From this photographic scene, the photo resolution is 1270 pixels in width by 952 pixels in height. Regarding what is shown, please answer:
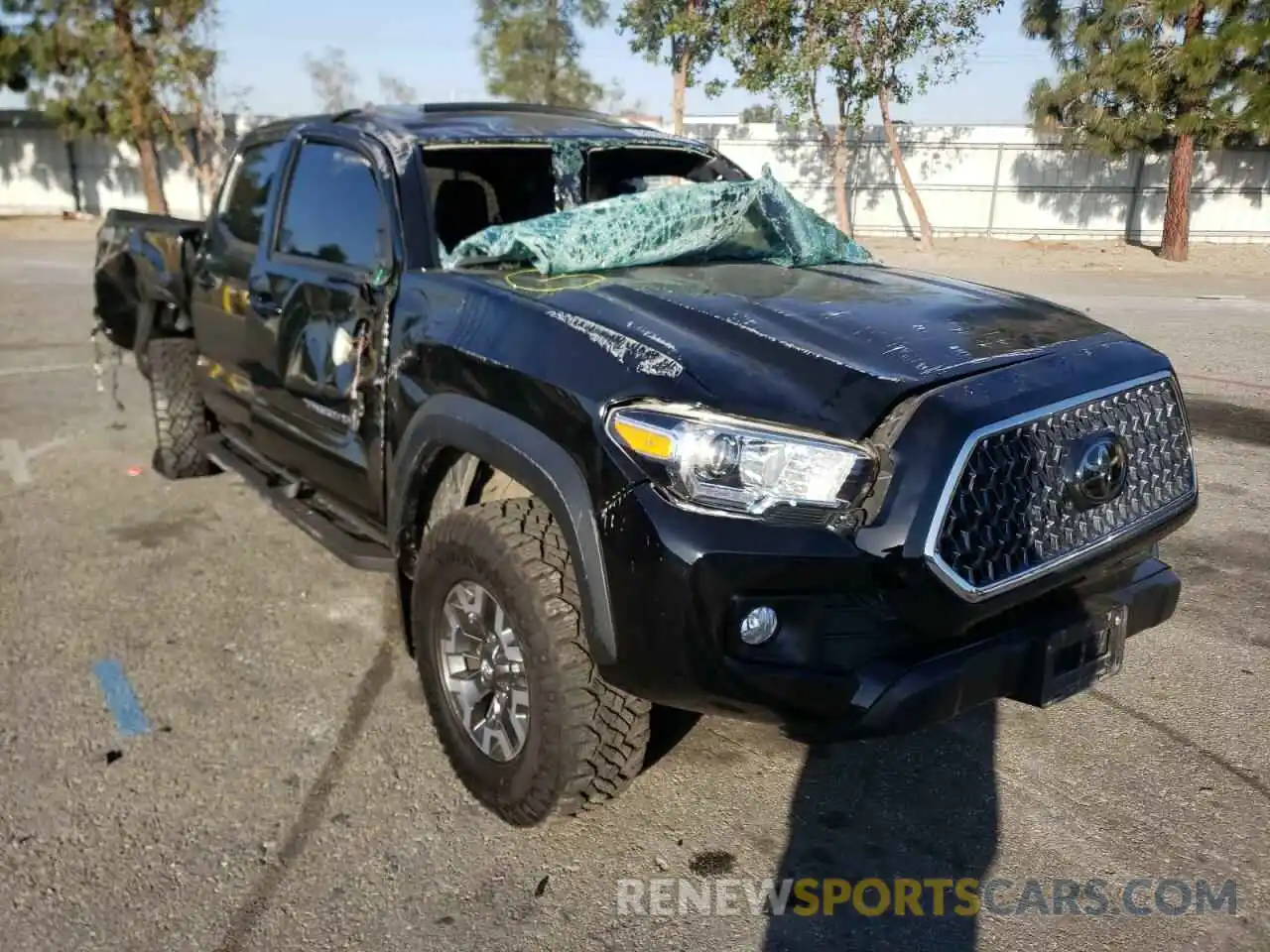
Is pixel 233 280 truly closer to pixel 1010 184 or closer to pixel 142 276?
pixel 142 276

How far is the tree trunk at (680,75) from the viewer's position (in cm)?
2450

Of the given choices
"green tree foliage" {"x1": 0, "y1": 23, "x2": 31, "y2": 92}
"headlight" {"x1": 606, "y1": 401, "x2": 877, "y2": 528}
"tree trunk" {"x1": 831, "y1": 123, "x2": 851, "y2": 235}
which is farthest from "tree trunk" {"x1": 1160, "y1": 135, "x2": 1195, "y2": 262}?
"green tree foliage" {"x1": 0, "y1": 23, "x2": 31, "y2": 92}

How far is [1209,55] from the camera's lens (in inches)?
772

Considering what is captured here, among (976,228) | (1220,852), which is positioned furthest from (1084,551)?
(976,228)

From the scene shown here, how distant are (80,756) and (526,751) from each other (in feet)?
4.81

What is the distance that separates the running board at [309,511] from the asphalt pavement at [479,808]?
40 cm

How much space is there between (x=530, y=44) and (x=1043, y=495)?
1461 inches

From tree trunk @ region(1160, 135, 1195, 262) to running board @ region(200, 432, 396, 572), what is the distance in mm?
21740

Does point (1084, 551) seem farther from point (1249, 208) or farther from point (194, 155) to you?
point (194, 155)

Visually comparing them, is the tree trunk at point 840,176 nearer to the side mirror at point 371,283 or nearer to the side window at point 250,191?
the side window at point 250,191

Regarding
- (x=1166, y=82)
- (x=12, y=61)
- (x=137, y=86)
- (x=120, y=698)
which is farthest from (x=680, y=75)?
(x=120, y=698)

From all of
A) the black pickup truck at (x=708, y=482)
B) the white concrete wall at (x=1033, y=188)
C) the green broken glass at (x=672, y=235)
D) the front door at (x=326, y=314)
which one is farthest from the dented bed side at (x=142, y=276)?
the white concrete wall at (x=1033, y=188)

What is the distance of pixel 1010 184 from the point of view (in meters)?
26.2

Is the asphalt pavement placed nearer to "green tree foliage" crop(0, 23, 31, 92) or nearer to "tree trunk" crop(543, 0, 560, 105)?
"green tree foliage" crop(0, 23, 31, 92)
